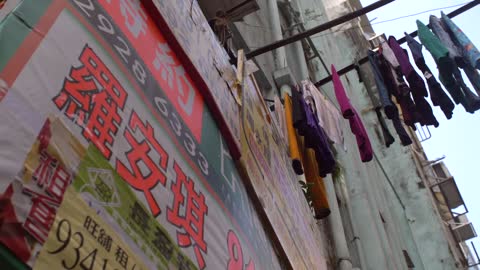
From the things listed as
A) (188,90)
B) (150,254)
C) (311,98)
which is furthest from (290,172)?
(150,254)

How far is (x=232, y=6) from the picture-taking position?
718 cm

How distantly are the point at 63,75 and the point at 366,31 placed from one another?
76.3 feet

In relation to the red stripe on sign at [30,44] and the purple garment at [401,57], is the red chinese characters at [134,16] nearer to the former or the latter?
the red stripe on sign at [30,44]

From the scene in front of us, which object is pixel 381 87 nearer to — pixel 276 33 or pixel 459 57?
pixel 459 57

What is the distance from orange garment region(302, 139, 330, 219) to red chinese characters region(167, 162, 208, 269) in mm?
4201

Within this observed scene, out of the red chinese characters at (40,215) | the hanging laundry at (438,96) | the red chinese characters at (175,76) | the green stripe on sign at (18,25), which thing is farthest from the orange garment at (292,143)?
the red chinese characters at (40,215)

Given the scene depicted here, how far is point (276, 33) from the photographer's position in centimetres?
960

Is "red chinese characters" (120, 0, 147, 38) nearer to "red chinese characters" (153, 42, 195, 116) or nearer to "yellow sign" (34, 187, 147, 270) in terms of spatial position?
"red chinese characters" (153, 42, 195, 116)

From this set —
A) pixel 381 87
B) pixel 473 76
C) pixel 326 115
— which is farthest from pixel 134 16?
pixel 473 76

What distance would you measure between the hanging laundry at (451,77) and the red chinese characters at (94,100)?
19.3 ft

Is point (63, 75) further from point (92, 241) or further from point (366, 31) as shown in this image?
point (366, 31)

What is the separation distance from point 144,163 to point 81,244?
758mm

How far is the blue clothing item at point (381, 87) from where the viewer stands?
7212mm

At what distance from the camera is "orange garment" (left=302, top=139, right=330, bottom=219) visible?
7168mm
